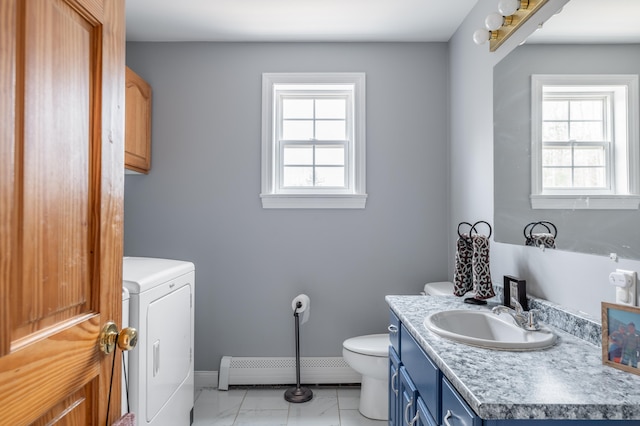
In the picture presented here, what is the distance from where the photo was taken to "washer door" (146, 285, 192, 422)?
1.75 metres

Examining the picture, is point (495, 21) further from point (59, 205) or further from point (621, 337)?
point (59, 205)

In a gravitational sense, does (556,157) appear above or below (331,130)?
below

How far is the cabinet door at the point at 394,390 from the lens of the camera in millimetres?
A: 1790

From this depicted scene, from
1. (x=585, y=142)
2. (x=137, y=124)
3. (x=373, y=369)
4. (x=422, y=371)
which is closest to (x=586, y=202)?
(x=585, y=142)

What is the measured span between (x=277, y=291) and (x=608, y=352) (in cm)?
207

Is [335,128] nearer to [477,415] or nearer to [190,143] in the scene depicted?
[190,143]

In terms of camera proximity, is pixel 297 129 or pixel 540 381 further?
pixel 297 129

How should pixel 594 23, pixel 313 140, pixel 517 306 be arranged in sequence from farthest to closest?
pixel 313 140
pixel 517 306
pixel 594 23

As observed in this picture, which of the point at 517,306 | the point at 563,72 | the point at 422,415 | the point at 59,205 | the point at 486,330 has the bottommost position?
the point at 422,415

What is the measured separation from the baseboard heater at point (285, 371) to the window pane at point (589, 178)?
199cm

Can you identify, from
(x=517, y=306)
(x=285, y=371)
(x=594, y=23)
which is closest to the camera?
(x=594, y=23)

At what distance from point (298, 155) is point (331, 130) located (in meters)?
0.31

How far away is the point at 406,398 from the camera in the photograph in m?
1.63

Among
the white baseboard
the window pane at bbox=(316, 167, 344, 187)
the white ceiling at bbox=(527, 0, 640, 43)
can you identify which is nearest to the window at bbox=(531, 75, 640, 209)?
the white ceiling at bbox=(527, 0, 640, 43)
